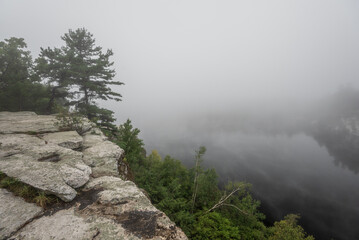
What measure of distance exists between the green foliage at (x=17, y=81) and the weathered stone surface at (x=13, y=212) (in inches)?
574

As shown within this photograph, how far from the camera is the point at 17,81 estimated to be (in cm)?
1362

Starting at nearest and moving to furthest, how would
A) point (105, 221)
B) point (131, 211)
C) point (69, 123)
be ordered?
point (105, 221), point (131, 211), point (69, 123)

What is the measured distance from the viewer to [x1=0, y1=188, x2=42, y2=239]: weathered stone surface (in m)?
2.61

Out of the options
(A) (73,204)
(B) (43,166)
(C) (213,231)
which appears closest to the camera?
(A) (73,204)

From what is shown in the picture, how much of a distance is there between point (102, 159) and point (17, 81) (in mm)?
17152

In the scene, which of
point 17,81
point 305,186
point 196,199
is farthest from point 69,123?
point 305,186

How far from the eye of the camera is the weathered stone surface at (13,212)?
103 inches

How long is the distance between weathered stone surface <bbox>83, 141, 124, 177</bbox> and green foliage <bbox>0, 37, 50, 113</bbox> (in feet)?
40.8

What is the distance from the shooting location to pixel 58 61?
44.7 feet

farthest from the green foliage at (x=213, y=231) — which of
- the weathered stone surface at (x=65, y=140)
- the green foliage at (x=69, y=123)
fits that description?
the green foliage at (x=69, y=123)

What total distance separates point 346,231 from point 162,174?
5382 inches

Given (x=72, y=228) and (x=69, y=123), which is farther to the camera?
(x=69, y=123)

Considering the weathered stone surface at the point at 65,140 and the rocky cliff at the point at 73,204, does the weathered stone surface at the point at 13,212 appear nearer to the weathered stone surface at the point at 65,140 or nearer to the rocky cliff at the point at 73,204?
the rocky cliff at the point at 73,204

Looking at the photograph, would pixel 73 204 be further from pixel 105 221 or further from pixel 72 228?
pixel 105 221
